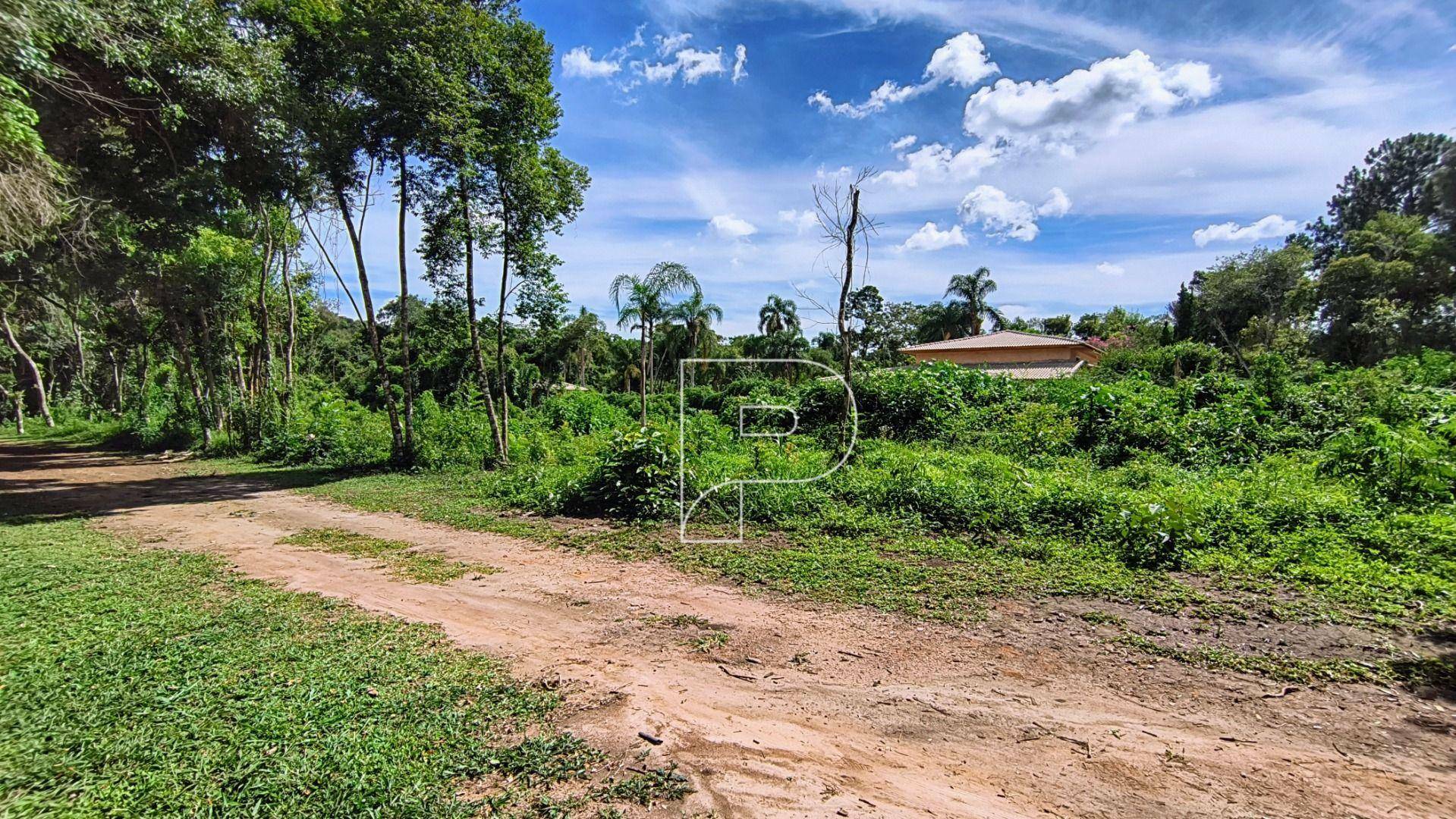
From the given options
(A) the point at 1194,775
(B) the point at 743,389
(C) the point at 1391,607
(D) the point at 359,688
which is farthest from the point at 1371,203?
(D) the point at 359,688

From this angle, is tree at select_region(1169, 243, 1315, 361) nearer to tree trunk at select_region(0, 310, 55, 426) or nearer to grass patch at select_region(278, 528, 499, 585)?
grass patch at select_region(278, 528, 499, 585)

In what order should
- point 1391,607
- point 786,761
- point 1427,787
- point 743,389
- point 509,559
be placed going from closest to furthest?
point 1427,787, point 786,761, point 1391,607, point 509,559, point 743,389

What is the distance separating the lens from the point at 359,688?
11.4 ft

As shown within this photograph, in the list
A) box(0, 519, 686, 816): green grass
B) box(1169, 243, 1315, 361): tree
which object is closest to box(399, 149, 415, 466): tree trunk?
box(0, 519, 686, 816): green grass

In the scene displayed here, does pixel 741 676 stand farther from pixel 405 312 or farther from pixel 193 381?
pixel 193 381

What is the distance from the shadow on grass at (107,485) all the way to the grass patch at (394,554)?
4.40 meters

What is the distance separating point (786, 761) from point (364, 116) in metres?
13.1

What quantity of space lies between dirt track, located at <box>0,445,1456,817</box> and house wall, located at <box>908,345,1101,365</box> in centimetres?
2366

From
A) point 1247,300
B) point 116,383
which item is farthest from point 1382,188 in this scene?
point 116,383

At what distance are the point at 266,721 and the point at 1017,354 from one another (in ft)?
93.3

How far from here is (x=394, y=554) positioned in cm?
673

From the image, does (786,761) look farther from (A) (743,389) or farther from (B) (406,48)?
(A) (743,389)

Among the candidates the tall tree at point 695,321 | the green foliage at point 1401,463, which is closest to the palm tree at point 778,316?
the tall tree at point 695,321

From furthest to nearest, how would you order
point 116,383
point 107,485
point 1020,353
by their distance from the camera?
point 116,383, point 1020,353, point 107,485
